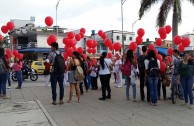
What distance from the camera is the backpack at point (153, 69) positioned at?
25.3ft

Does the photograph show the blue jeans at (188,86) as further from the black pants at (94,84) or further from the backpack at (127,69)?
the black pants at (94,84)

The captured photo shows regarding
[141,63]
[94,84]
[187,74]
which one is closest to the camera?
[187,74]

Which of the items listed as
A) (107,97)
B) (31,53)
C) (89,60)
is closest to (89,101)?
(107,97)

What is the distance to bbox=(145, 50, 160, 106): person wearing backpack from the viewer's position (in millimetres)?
7719

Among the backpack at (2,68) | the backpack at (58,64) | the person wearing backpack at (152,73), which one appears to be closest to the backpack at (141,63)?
the person wearing backpack at (152,73)

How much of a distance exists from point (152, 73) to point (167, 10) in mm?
10031

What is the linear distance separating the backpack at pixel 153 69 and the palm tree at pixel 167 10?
339 inches

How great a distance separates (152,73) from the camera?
7711 millimetres

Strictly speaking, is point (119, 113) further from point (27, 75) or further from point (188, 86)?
point (27, 75)

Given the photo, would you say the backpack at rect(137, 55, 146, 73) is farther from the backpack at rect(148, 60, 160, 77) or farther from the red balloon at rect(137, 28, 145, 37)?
the red balloon at rect(137, 28, 145, 37)

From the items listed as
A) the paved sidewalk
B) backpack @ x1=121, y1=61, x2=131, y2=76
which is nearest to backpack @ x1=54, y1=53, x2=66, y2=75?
the paved sidewalk

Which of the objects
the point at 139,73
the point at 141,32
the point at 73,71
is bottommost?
the point at 139,73

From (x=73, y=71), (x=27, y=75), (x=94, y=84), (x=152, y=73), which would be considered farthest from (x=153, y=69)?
(x=27, y=75)

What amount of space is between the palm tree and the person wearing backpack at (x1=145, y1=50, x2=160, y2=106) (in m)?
8.59
